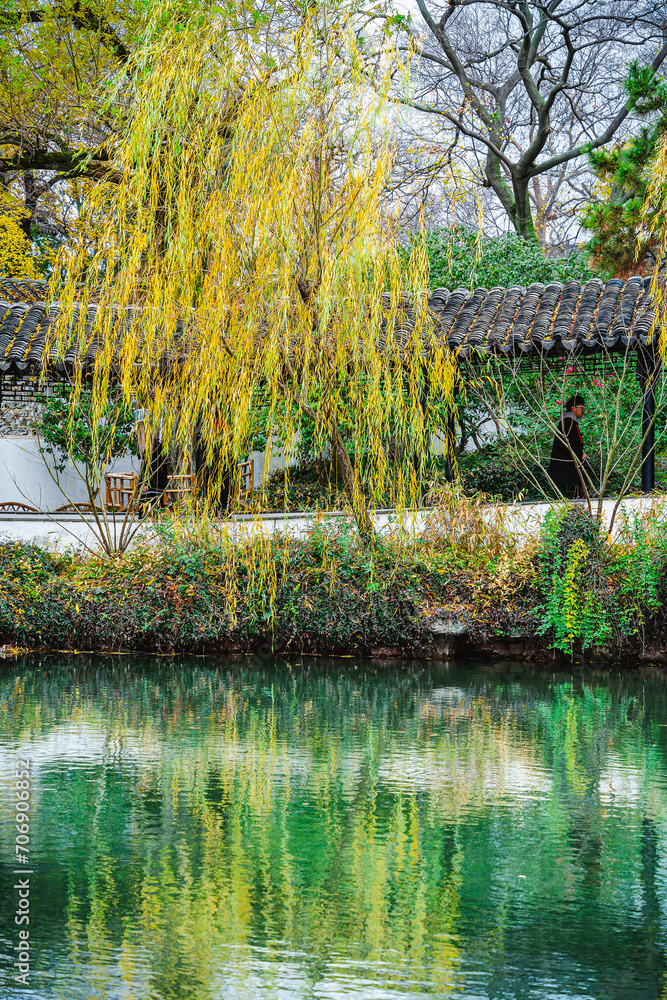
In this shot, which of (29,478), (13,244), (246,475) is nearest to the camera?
(246,475)

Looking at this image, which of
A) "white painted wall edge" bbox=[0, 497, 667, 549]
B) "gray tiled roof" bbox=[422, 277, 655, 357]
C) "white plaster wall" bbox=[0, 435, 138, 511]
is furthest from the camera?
"white plaster wall" bbox=[0, 435, 138, 511]

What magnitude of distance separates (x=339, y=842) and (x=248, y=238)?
4776mm

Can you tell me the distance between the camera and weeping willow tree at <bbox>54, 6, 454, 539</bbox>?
7594mm

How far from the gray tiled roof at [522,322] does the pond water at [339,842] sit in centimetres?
445

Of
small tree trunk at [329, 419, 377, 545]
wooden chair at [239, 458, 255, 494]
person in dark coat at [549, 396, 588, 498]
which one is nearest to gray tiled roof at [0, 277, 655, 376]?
person in dark coat at [549, 396, 588, 498]

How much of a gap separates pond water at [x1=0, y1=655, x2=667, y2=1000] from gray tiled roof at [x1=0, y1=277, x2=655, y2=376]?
445 cm

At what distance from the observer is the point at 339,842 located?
4.41m

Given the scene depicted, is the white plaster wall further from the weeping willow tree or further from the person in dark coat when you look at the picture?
the weeping willow tree

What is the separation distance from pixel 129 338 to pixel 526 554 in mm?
3869

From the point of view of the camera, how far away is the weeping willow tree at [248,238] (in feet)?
24.9

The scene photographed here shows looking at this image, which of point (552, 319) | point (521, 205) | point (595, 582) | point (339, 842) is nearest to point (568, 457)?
point (552, 319)

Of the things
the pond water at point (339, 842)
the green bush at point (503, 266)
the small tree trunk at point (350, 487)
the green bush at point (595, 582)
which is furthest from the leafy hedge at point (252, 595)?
the green bush at point (503, 266)

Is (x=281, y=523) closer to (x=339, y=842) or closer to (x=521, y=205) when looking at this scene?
(x=339, y=842)

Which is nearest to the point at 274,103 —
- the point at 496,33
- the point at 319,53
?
the point at 319,53
